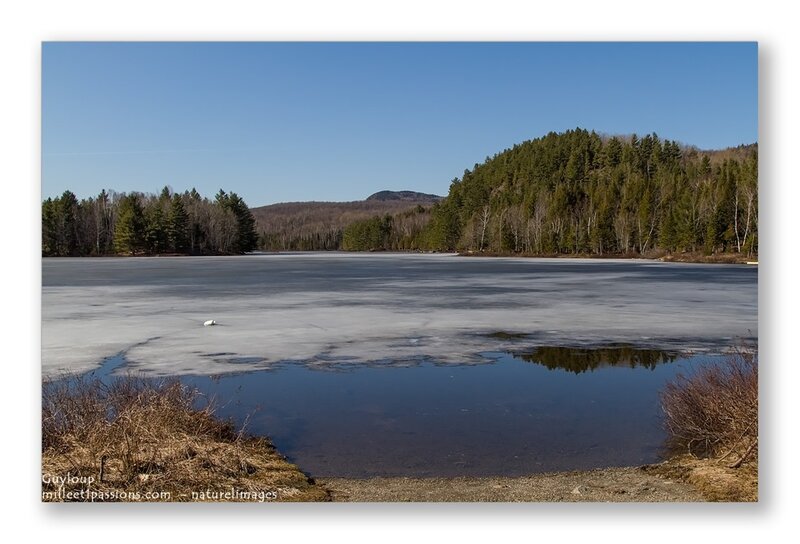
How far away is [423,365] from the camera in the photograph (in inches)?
401

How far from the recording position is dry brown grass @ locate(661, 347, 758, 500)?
A: 6.16 meters

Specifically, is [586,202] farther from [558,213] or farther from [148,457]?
[148,457]

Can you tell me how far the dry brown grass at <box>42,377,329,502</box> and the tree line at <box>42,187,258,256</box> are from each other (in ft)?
9.72

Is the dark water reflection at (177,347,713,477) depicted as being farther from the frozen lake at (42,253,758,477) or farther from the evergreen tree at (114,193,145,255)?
the evergreen tree at (114,193,145,255)

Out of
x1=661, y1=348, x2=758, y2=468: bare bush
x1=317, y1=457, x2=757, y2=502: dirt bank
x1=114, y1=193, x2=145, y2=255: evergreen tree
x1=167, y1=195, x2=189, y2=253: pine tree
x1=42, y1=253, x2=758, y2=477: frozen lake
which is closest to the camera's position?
x1=317, y1=457, x2=757, y2=502: dirt bank

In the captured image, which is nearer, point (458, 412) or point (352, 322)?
point (458, 412)

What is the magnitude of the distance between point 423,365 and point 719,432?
4.54m

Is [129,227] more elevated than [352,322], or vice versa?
[129,227]

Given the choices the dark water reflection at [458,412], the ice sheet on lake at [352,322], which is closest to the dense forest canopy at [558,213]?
the ice sheet on lake at [352,322]

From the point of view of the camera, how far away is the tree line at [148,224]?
12.0m

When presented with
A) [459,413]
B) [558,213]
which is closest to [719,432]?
[459,413]

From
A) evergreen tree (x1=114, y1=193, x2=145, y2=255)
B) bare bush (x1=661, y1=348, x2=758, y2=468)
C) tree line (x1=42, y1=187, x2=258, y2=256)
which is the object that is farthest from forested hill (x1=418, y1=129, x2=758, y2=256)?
bare bush (x1=661, y1=348, x2=758, y2=468)
